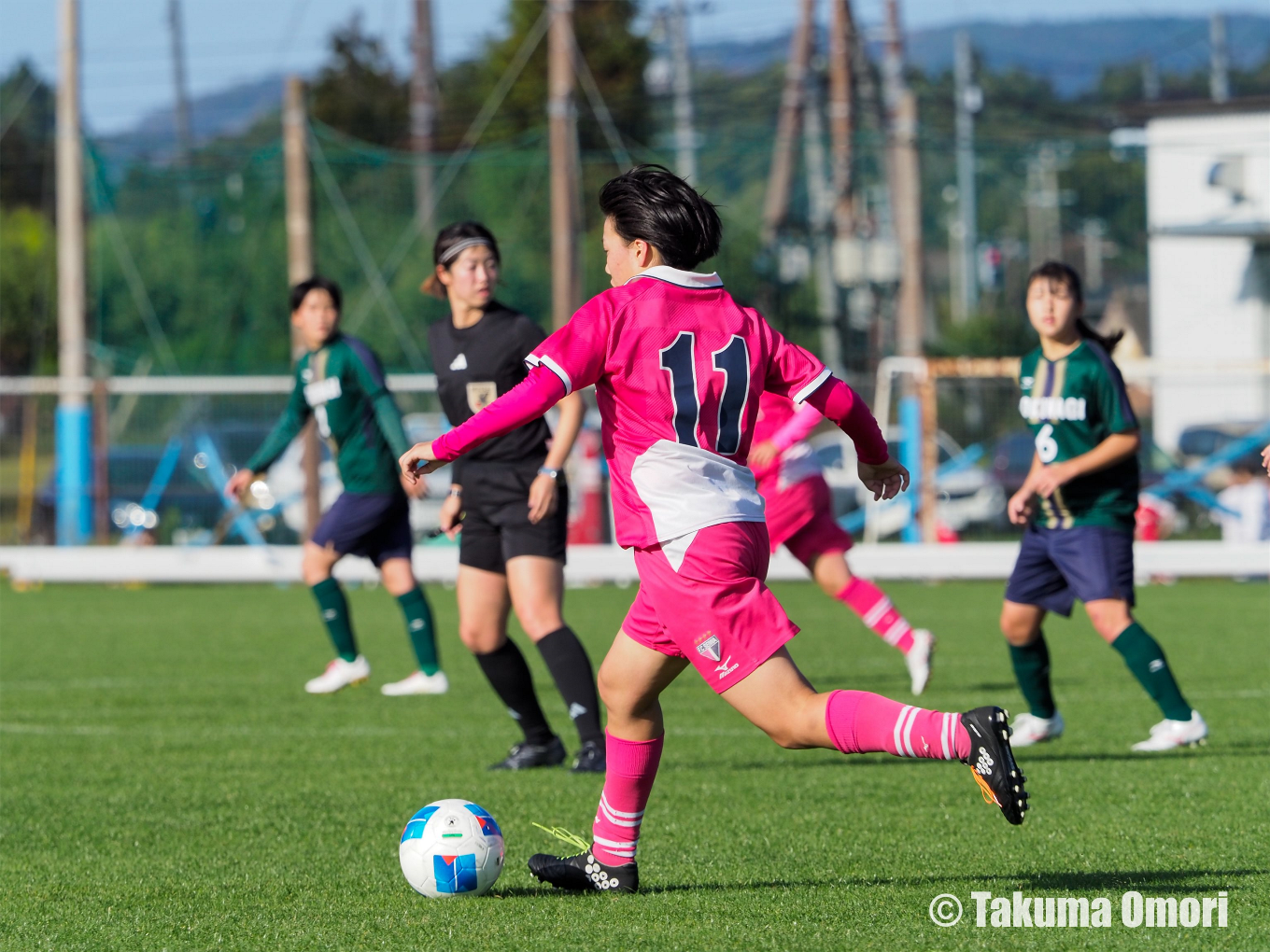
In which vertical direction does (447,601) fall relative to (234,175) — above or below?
below

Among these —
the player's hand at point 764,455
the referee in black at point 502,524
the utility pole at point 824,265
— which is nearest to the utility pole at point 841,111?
the utility pole at point 824,265

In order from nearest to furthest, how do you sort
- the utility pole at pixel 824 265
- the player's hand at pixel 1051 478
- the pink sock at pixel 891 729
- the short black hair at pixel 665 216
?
the pink sock at pixel 891 729, the short black hair at pixel 665 216, the player's hand at pixel 1051 478, the utility pole at pixel 824 265

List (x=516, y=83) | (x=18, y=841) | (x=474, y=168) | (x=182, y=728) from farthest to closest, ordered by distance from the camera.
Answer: (x=516, y=83) → (x=474, y=168) → (x=182, y=728) → (x=18, y=841)

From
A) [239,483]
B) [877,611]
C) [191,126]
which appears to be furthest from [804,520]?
[191,126]

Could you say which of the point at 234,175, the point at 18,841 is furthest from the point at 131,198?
the point at 18,841

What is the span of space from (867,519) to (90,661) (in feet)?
33.9

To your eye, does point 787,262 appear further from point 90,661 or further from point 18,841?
point 18,841

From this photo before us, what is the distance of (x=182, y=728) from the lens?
7.89 meters

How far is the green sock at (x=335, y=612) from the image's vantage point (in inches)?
352

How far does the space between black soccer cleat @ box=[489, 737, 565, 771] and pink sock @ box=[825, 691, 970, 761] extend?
9.05 ft

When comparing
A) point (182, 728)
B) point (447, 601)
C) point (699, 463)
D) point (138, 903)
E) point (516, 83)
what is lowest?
point (447, 601)

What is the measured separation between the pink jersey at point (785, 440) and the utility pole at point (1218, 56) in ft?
161

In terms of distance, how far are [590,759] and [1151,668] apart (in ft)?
7.27

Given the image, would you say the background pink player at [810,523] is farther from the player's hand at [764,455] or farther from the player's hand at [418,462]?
the player's hand at [418,462]
